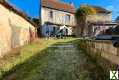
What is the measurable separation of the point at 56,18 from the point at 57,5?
273cm

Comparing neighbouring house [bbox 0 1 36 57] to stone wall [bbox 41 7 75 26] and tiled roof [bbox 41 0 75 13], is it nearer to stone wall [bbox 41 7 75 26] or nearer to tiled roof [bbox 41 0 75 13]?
stone wall [bbox 41 7 75 26]

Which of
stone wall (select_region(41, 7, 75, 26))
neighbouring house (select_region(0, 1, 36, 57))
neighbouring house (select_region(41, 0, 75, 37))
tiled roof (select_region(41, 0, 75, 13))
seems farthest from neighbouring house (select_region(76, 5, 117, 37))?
neighbouring house (select_region(0, 1, 36, 57))

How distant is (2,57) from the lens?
11.1 meters

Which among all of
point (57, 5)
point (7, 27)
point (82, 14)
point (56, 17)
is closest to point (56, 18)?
point (56, 17)

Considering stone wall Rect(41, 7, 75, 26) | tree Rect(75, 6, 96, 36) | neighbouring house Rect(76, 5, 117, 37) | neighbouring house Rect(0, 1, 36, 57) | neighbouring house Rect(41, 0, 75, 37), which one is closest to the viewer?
neighbouring house Rect(0, 1, 36, 57)

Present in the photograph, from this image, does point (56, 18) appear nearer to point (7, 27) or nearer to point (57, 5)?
point (57, 5)

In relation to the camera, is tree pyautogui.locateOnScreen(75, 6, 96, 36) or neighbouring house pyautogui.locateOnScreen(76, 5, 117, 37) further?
tree pyautogui.locateOnScreen(75, 6, 96, 36)

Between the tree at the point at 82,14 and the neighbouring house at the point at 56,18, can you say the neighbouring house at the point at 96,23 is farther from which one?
the neighbouring house at the point at 56,18

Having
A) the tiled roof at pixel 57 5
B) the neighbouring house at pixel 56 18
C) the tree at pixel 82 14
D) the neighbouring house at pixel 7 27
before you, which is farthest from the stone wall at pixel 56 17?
the neighbouring house at pixel 7 27

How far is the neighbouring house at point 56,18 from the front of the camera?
37.9m

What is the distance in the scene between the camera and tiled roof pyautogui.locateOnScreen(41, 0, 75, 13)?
129ft

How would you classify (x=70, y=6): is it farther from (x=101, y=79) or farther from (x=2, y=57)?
(x=101, y=79)

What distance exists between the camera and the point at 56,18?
1596 inches

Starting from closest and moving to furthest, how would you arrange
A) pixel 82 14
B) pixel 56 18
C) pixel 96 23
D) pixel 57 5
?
pixel 96 23, pixel 82 14, pixel 56 18, pixel 57 5
